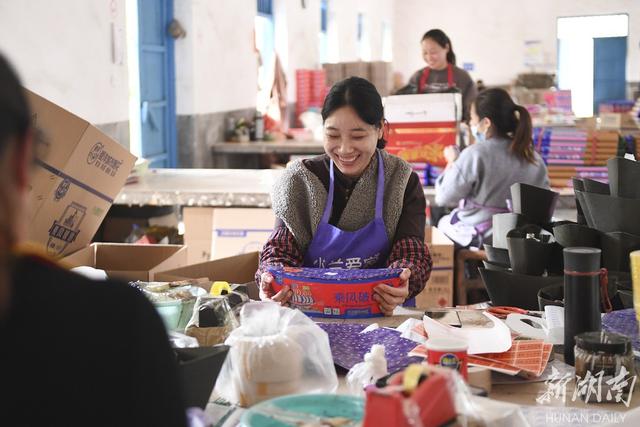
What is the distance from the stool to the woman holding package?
264cm

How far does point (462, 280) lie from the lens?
477 centimetres

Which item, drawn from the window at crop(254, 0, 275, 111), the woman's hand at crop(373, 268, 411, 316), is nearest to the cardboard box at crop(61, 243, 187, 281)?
the woman's hand at crop(373, 268, 411, 316)

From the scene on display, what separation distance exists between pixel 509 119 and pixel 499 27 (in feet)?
42.4

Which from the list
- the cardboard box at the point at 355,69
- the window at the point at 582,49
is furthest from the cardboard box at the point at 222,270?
the window at the point at 582,49

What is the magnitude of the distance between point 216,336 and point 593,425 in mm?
804

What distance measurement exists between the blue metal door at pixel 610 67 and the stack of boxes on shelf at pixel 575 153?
1214 cm

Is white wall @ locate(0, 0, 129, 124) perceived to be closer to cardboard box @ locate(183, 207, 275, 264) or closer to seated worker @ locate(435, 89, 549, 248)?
cardboard box @ locate(183, 207, 275, 264)

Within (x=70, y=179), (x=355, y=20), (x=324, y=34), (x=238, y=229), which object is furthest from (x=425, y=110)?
(x=355, y=20)

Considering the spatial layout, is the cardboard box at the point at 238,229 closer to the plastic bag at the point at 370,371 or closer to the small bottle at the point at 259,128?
the plastic bag at the point at 370,371

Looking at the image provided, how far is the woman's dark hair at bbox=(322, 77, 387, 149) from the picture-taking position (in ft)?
9.34

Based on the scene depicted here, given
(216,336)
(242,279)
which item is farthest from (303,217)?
(216,336)

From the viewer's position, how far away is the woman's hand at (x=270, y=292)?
8.21ft

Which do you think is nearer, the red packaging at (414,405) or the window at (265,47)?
the red packaging at (414,405)

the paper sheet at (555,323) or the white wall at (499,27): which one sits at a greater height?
the white wall at (499,27)
